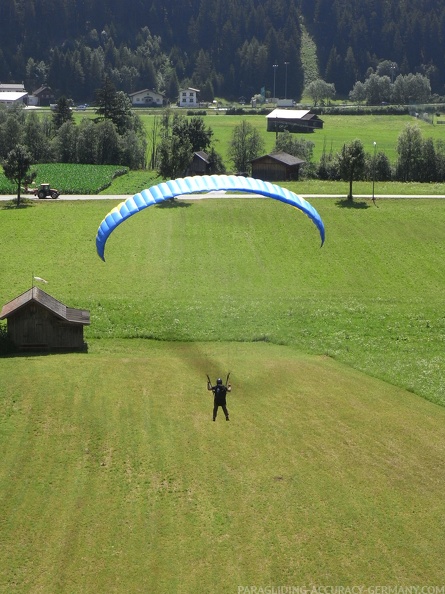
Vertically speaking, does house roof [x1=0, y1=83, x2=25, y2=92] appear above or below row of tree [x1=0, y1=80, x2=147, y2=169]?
Answer: above

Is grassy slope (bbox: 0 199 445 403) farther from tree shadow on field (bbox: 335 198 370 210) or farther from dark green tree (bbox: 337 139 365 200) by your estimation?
dark green tree (bbox: 337 139 365 200)

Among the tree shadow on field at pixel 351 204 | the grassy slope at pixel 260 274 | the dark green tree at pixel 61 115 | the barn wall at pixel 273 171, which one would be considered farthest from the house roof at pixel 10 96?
the tree shadow on field at pixel 351 204

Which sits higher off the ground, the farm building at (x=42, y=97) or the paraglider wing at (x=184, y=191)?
the farm building at (x=42, y=97)

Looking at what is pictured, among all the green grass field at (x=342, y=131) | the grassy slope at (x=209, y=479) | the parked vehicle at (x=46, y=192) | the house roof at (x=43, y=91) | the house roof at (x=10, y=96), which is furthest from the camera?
the house roof at (x=43, y=91)

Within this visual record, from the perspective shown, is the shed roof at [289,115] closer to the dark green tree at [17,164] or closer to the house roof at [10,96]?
the house roof at [10,96]

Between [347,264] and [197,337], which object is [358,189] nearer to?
[347,264]

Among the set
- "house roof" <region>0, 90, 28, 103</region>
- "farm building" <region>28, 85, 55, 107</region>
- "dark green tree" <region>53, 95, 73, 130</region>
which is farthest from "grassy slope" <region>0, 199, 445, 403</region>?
"farm building" <region>28, 85, 55, 107</region>

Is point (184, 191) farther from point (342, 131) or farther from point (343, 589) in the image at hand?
point (342, 131)
